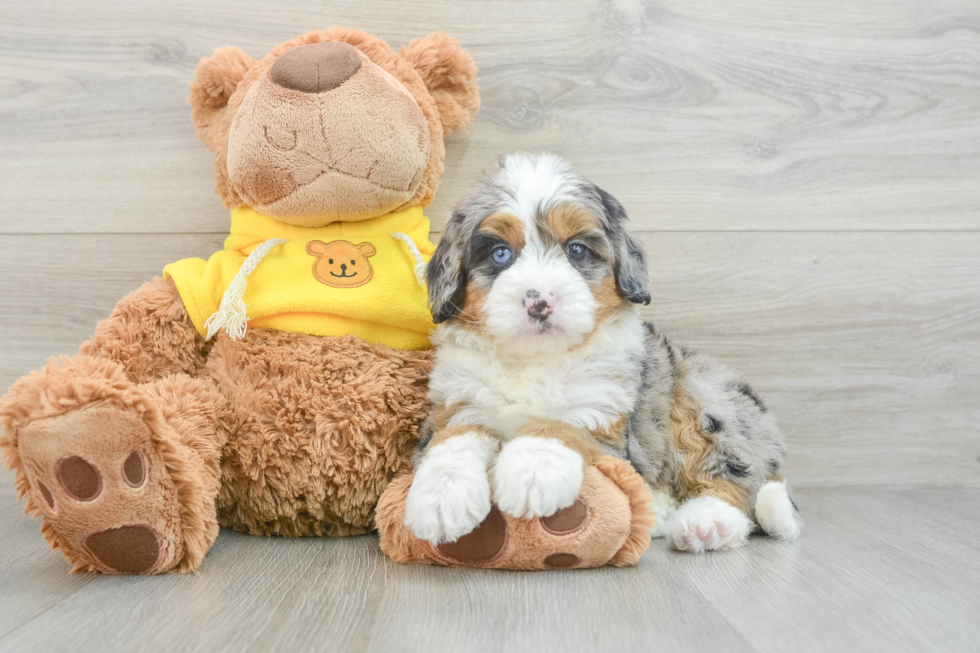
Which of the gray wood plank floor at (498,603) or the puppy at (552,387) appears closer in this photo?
the gray wood plank floor at (498,603)

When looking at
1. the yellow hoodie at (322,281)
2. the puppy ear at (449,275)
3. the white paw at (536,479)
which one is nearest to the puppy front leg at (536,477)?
the white paw at (536,479)

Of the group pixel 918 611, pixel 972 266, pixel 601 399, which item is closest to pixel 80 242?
pixel 601 399

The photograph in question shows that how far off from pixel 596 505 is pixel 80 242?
69.1 inches

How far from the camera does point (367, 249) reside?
5.86 ft

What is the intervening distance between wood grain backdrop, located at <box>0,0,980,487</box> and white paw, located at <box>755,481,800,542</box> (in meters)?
0.60

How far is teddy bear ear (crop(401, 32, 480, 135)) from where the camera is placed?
1.89 metres

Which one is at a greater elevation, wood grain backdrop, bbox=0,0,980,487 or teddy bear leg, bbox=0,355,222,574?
wood grain backdrop, bbox=0,0,980,487

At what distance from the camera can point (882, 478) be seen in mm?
2318

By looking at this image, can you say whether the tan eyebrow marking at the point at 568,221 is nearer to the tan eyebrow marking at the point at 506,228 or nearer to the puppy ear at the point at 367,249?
the tan eyebrow marking at the point at 506,228

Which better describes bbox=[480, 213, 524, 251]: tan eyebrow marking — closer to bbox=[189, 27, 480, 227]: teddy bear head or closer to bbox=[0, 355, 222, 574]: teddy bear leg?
bbox=[189, 27, 480, 227]: teddy bear head

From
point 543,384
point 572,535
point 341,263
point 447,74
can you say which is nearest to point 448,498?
point 572,535

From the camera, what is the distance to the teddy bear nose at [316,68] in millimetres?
1646

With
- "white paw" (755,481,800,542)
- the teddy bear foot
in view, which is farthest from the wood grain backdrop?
the teddy bear foot

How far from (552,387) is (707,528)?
48 centimetres
